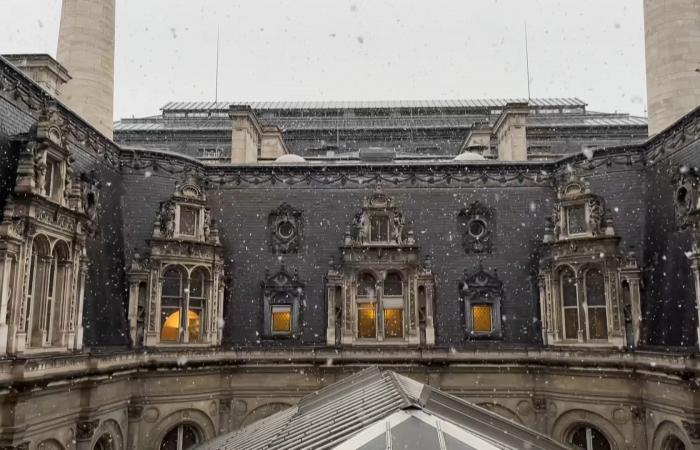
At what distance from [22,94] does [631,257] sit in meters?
22.1

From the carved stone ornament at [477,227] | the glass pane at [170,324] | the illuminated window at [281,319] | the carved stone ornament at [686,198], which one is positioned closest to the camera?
the carved stone ornament at [686,198]

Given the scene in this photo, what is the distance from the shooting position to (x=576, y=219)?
26750 millimetres

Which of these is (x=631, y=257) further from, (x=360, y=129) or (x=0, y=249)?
(x=360, y=129)

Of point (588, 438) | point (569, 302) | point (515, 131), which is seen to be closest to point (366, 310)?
point (569, 302)

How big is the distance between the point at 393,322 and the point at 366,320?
115 centimetres

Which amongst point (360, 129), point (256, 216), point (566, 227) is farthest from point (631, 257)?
point (360, 129)

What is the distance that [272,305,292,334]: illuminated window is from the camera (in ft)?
90.8

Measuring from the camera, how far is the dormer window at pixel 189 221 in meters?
27.0

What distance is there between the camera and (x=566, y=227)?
26.8 m

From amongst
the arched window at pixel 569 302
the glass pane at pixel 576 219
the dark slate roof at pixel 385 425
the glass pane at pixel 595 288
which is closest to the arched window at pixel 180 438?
the dark slate roof at pixel 385 425

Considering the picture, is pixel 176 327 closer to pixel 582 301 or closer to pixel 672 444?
pixel 582 301

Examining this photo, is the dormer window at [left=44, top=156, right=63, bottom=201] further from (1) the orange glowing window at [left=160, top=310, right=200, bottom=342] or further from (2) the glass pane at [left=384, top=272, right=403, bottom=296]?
(2) the glass pane at [left=384, top=272, right=403, bottom=296]

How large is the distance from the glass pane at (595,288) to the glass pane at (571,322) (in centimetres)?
74

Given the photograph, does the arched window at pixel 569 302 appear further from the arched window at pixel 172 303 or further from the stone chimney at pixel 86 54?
the stone chimney at pixel 86 54
